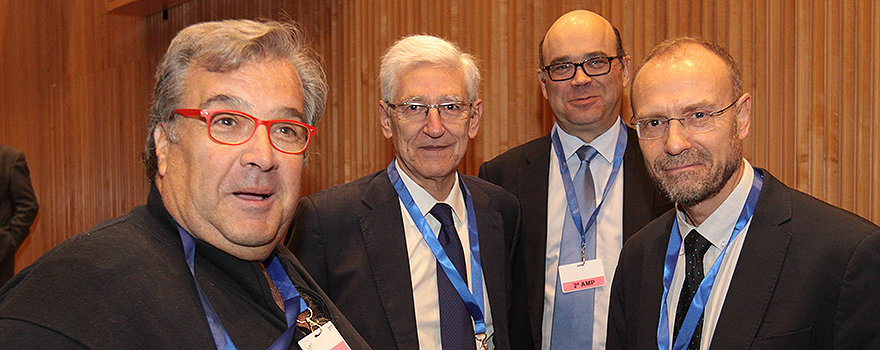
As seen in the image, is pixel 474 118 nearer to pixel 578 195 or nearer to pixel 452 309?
pixel 578 195

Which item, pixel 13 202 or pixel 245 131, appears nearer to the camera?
pixel 245 131

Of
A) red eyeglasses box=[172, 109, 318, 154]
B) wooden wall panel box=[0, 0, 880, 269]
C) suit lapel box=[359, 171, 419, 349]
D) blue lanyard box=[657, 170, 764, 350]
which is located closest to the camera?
red eyeglasses box=[172, 109, 318, 154]

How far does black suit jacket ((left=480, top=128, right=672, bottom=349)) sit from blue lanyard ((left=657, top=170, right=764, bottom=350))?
2.03 ft

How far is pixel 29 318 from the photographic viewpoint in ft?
3.26

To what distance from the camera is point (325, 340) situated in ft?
4.81

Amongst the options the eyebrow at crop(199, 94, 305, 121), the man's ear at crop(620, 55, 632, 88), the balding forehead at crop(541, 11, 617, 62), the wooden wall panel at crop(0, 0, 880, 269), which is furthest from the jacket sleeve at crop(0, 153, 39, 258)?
the man's ear at crop(620, 55, 632, 88)

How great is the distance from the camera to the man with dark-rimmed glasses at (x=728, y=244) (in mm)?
1670

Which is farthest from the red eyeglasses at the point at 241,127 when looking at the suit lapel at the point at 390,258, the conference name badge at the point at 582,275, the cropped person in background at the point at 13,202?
the cropped person in background at the point at 13,202

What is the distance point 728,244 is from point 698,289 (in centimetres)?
16

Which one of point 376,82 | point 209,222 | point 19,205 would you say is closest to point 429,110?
point 209,222

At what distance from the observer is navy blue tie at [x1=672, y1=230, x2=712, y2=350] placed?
1.87m

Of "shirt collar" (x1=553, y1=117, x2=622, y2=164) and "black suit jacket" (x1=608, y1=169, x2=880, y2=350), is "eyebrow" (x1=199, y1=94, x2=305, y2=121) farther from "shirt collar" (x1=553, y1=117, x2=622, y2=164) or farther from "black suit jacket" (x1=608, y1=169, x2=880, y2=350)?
"shirt collar" (x1=553, y1=117, x2=622, y2=164)

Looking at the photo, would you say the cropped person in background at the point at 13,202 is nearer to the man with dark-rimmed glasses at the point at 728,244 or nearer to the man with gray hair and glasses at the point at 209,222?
the man with gray hair and glasses at the point at 209,222

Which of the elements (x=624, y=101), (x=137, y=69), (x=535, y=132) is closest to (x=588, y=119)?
(x=624, y=101)
